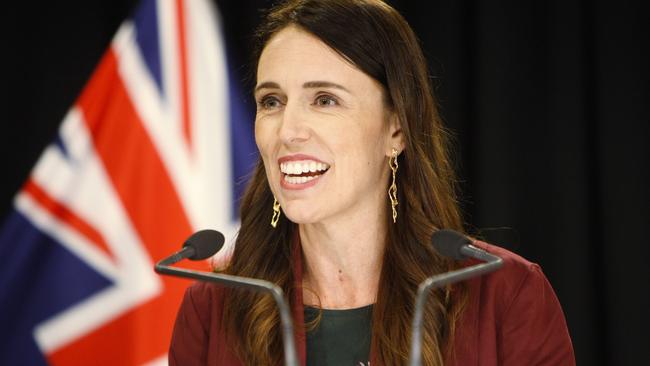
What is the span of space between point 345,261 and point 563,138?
3.17 feet

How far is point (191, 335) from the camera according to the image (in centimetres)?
191

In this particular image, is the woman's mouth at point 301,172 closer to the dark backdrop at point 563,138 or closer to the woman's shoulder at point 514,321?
the woman's shoulder at point 514,321

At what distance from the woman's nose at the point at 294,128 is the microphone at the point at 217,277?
0.34 m

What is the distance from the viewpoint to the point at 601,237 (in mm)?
2537

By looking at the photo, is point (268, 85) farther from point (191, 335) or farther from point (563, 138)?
point (563, 138)

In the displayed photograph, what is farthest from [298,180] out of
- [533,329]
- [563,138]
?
[563,138]

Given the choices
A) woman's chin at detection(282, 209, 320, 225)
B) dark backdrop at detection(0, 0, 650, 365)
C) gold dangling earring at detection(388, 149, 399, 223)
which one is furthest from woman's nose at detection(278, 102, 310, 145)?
dark backdrop at detection(0, 0, 650, 365)

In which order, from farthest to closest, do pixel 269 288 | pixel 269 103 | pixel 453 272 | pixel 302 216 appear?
pixel 269 103, pixel 302 216, pixel 453 272, pixel 269 288

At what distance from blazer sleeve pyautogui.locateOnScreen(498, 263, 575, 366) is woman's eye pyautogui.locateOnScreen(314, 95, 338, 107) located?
0.52 metres

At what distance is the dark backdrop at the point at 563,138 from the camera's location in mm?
2504

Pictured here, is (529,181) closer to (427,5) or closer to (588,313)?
(588,313)

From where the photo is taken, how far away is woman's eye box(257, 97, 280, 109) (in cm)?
183

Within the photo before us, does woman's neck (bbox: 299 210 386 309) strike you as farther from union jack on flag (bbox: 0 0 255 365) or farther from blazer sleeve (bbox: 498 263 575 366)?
union jack on flag (bbox: 0 0 255 365)

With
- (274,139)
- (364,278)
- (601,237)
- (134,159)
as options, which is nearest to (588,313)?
(601,237)
